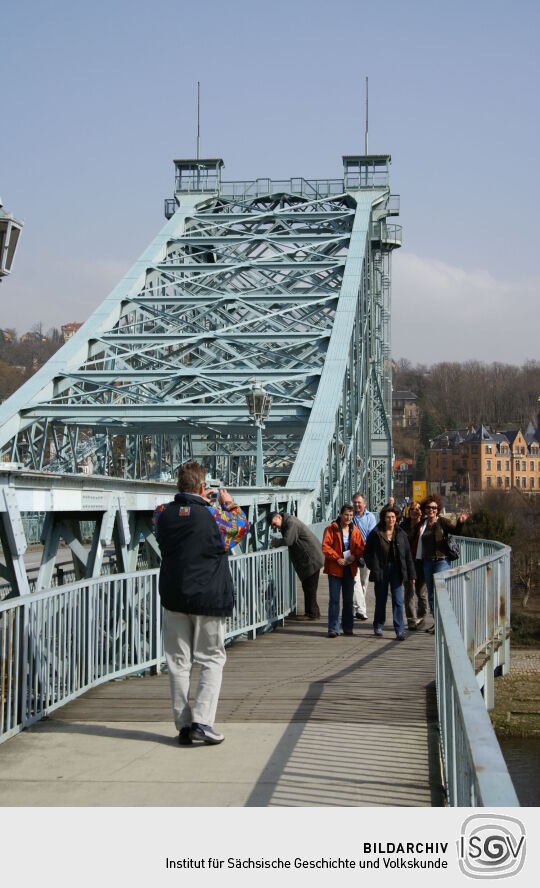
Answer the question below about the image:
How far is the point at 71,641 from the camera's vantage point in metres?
7.92

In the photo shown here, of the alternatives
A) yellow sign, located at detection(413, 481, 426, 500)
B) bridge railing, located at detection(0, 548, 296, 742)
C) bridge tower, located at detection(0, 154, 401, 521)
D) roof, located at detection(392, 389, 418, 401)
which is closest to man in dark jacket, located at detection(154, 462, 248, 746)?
bridge railing, located at detection(0, 548, 296, 742)

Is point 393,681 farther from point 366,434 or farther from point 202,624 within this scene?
point 366,434

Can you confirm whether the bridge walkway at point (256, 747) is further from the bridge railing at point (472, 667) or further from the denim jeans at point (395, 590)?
the denim jeans at point (395, 590)

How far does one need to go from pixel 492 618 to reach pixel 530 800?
13.0 feet

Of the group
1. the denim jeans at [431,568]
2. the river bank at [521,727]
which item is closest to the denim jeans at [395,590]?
the denim jeans at [431,568]

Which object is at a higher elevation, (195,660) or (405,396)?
(405,396)

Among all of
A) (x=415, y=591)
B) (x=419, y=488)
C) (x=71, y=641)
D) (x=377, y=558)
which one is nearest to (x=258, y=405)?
(x=415, y=591)

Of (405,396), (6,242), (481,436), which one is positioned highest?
(405,396)

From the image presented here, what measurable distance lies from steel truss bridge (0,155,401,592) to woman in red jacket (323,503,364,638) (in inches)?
72.2

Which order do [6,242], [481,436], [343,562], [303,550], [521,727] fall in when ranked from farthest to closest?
[481,436], [521,727], [303,550], [343,562], [6,242]

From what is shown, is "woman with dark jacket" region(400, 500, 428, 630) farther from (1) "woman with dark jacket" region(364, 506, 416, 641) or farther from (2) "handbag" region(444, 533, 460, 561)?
(1) "woman with dark jacket" region(364, 506, 416, 641)

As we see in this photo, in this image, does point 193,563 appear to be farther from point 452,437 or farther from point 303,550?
point 452,437
